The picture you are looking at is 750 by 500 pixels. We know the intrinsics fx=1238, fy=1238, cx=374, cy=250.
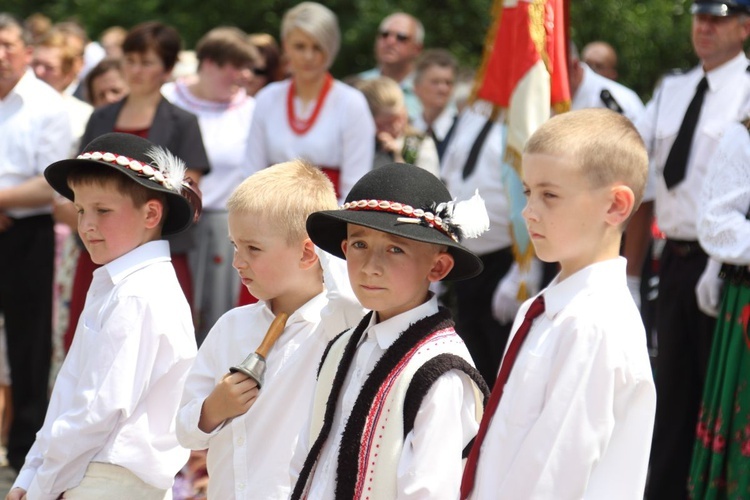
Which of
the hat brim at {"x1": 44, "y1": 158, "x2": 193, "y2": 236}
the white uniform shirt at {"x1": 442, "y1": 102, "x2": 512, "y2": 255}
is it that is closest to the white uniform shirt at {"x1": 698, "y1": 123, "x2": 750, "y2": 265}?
the white uniform shirt at {"x1": 442, "y1": 102, "x2": 512, "y2": 255}

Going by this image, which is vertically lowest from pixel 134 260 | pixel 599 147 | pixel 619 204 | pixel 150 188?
pixel 134 260

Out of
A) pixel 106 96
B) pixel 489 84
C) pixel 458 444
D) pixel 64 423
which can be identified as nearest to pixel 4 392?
pixel 106 96

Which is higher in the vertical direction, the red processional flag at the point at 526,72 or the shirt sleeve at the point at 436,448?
the red processional flag at the point at 526,72

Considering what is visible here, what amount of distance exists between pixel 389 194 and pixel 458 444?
2.19ft

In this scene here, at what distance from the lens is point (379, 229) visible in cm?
309

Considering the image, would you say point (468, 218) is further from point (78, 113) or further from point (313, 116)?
point (78, 113)

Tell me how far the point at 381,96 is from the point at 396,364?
491 cm

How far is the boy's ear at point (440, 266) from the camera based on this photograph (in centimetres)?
327

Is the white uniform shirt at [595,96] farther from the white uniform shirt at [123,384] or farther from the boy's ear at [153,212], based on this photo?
the white uniform shirt at [123,384]

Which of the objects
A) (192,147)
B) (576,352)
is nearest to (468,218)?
(576,352)


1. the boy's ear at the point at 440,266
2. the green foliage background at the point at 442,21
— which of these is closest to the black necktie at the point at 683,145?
the boy's ear at the point at 440,266

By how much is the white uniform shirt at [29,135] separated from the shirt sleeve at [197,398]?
3.28 m

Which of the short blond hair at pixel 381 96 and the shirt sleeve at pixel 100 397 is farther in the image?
the short blond hair at pixel 381 96

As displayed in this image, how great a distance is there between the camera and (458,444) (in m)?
3.02
